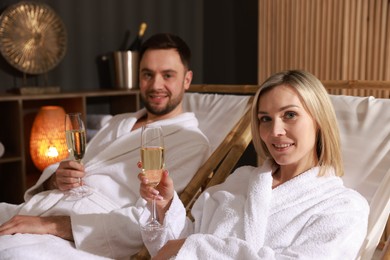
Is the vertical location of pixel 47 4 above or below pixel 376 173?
Answer: above

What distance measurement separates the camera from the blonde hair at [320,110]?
60.7 inches

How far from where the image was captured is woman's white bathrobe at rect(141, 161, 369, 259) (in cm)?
137

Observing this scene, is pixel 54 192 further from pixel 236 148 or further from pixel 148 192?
pixel 236 148

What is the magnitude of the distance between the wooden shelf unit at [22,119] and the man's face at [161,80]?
4.02 feet

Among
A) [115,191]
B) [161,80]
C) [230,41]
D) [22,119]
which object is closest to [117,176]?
[115,191]

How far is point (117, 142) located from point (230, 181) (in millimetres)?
639

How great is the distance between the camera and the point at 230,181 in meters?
1.76

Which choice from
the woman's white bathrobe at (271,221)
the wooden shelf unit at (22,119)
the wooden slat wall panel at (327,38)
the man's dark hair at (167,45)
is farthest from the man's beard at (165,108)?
the wooden slat wall panel at (327,38)

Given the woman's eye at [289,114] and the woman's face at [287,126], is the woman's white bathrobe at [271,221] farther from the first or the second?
the woman's eye at [289,114]

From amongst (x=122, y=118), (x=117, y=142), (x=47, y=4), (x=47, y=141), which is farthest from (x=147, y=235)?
(x=47, y=4)

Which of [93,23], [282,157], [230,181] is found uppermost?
[93,23]

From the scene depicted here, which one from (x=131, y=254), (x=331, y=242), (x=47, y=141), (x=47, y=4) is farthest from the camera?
(x=47, y=4)

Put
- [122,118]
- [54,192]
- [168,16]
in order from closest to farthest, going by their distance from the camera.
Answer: [54,192] → [122,118] → [168,16]

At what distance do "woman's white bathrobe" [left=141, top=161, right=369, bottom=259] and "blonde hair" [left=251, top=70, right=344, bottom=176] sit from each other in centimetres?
6
